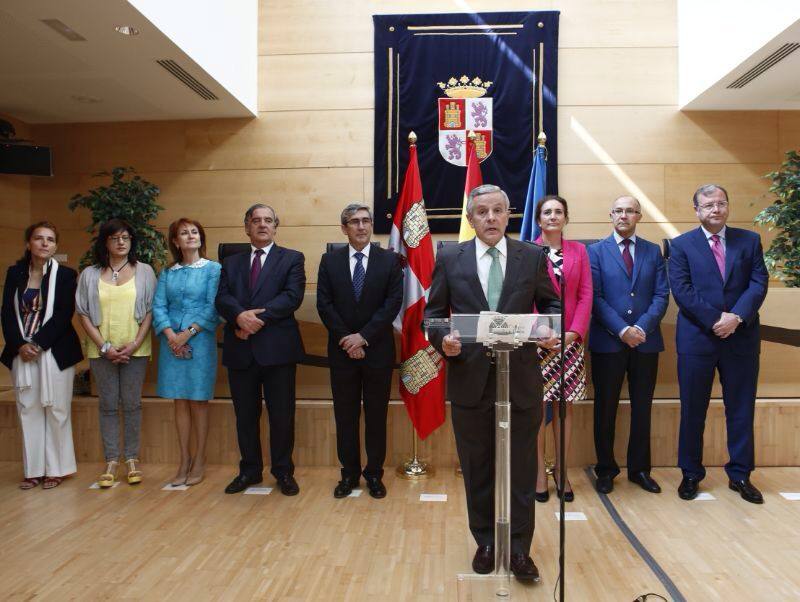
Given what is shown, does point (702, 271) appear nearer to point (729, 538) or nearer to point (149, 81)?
point (729, 538)

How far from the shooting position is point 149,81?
4.44 meters

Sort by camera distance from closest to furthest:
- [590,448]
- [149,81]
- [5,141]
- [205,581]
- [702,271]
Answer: [205,581] → [702,271] → [590,448] → [149,81] → [5,141]

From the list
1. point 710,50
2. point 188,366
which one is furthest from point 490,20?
point 188,366

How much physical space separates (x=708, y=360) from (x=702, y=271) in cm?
47

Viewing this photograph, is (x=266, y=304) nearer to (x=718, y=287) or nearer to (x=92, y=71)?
(x=92, y=71)

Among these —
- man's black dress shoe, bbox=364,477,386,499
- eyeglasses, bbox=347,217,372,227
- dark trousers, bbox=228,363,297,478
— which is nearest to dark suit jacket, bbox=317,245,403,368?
eyeglasses, bbox=347,217,372,227

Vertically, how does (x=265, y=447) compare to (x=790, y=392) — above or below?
below

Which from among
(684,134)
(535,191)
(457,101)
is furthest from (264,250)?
(684,134)

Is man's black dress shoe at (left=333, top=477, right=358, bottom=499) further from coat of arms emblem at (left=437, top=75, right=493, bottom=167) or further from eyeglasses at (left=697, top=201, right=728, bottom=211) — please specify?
coat of arms emblem at (left=437, top=75, right=493, bottom=167)

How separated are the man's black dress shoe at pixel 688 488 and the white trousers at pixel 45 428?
3482mm

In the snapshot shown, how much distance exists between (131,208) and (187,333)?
4.54 feet

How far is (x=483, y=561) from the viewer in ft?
8.48

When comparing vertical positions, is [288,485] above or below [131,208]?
below

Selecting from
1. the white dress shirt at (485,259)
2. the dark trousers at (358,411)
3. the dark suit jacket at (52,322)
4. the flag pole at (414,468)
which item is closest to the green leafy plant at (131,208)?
the dark suit jacket at (52,322)
